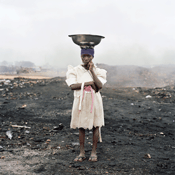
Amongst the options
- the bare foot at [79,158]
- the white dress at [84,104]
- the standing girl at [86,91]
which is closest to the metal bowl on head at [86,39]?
the standing girl at [86,91]

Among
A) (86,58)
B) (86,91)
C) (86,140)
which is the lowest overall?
(86,140)

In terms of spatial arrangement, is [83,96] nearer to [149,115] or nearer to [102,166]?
[102,166]

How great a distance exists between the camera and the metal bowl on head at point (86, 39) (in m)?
3.56

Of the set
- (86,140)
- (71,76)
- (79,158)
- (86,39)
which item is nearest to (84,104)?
(71,76)

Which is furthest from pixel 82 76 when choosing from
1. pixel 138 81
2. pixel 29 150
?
pixel 138 81

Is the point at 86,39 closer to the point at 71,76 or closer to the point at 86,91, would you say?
the point at 71,76

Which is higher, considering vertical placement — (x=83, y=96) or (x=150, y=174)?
(x=83, y=96)

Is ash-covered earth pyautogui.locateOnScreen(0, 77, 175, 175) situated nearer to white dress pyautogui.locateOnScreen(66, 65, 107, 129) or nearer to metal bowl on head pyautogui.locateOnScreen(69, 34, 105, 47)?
white dress pyautogui.locateOnScreen(66, 65, 107, 129)

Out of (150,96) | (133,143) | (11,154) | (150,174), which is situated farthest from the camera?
(150,96)

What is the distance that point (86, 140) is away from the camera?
16.6 ft

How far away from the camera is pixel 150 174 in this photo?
11.3ft

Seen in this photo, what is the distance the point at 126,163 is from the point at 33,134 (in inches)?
106

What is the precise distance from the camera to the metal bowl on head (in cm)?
356

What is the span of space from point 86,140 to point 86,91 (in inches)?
71.7
